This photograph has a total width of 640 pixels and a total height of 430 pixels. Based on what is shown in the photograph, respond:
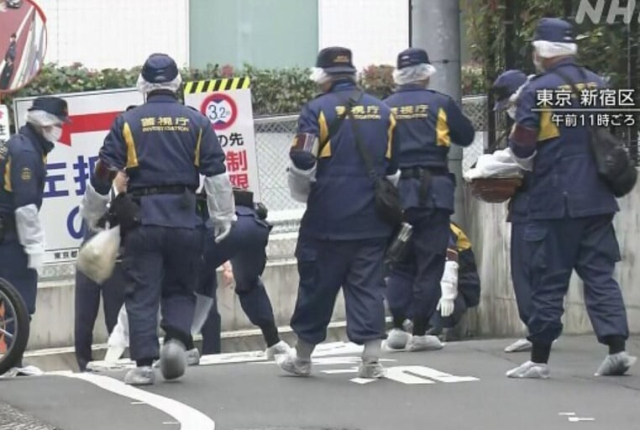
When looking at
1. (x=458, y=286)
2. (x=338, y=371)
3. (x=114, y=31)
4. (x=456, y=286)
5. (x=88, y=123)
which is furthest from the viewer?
(x=114, y=31)

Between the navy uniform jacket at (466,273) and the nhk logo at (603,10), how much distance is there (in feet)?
6.58

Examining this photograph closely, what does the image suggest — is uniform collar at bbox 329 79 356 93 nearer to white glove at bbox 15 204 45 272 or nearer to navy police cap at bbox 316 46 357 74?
navy police cap at bbox 316 46 357 74

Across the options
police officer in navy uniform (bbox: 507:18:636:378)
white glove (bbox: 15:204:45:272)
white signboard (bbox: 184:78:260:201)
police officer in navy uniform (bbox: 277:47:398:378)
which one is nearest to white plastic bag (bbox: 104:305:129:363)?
white glove (bbox: 15:204:45:272)

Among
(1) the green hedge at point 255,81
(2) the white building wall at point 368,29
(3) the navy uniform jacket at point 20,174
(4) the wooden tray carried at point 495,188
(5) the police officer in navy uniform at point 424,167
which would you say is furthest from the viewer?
(2) the white building wall at point 368,29

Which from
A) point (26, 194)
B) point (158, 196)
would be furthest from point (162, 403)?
point (26, 194)

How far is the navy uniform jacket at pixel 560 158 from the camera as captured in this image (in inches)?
361

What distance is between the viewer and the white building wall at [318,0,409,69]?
63.2ft

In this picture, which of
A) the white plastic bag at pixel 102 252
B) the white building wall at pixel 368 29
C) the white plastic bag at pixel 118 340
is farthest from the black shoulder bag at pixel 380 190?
the white building wall at pixel 368 29

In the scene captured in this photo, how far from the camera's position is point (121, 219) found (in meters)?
9.30

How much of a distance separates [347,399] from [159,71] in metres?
2.32

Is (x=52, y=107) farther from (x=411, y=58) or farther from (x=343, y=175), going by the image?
(x=411, y=58)

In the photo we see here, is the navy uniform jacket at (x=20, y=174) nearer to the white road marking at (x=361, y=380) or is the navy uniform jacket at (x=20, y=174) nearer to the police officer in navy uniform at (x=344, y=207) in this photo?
the police officer in navy uniform at (x=344, y=207)

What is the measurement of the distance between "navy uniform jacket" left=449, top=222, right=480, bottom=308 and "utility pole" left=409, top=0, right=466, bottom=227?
2.70ft

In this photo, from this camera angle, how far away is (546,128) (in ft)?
30.2
